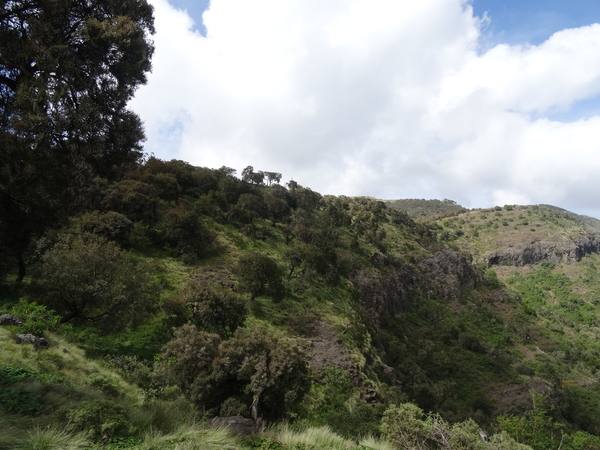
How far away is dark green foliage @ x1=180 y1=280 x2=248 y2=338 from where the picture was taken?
21078 millimetres

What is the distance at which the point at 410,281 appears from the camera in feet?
220

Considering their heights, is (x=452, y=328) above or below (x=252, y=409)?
above

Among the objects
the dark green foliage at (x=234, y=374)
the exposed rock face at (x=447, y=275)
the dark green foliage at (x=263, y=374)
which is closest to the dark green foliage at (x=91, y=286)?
the dark green foliage at (x=234, y=374)

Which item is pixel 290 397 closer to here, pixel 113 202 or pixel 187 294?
pixel 187 294

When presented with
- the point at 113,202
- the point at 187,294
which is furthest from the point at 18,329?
the point at 113,202

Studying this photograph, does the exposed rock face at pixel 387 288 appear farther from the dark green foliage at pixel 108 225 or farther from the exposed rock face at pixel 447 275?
the dark green foliage at pixel 108 225

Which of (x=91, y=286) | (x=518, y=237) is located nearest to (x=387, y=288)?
(x=91, y=286)

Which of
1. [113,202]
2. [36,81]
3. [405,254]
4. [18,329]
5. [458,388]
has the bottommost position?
[458,388]

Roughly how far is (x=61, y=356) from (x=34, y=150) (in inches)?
346

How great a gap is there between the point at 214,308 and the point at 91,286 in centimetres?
734

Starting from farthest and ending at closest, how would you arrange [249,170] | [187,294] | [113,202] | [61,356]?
[249,170]
[113,202]
[187,294]
[61,356]

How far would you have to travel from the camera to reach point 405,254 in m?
74.5

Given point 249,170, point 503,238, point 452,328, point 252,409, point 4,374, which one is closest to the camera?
point 4,374

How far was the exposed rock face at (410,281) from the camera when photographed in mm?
49656
